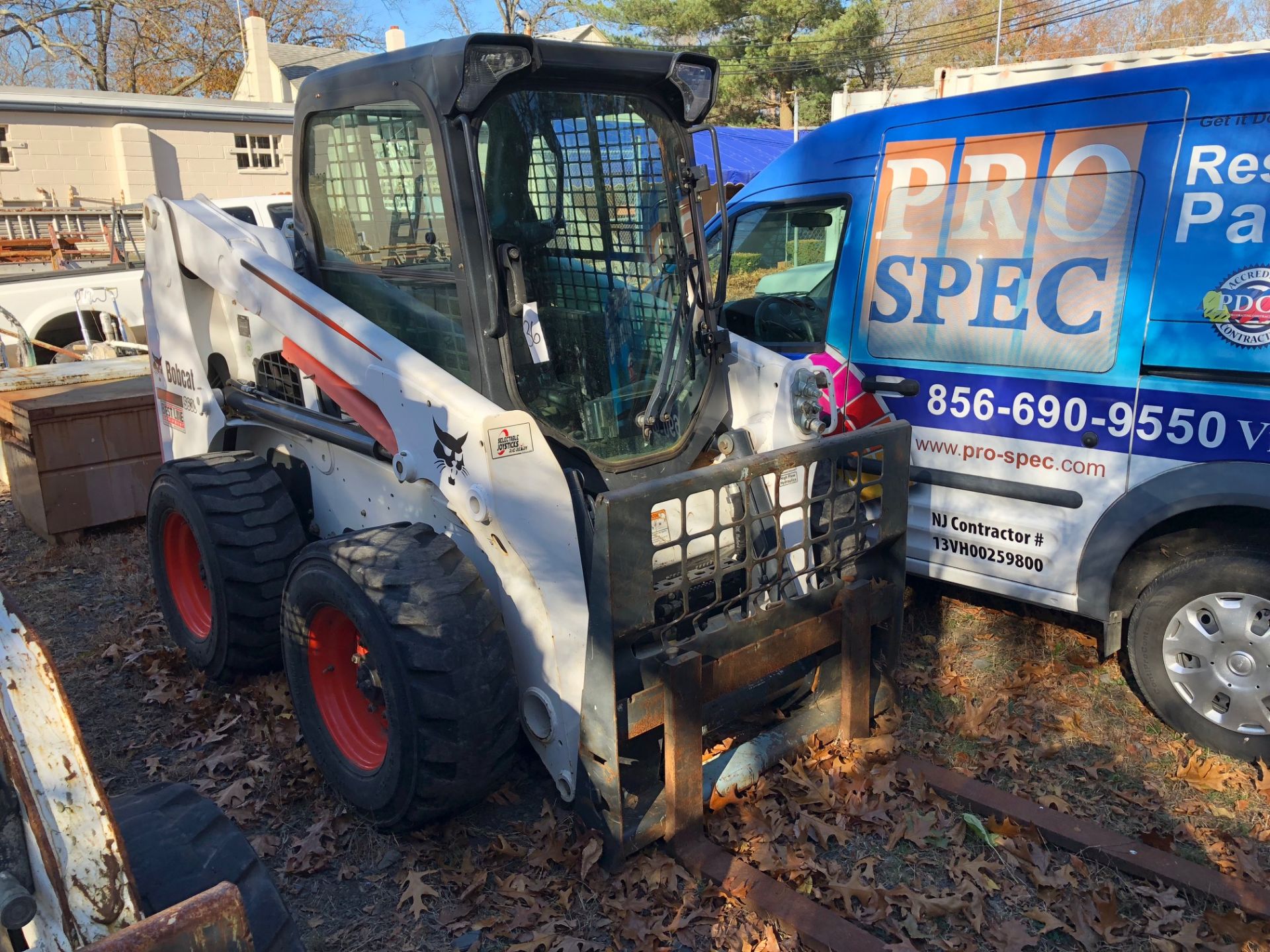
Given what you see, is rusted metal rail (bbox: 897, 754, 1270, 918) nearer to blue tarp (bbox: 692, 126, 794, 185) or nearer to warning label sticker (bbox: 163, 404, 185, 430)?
warning label sticker (bbox: 163, 404, 185, 430)

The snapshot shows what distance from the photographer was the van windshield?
3.56 meters

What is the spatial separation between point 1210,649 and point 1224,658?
6 centimetres

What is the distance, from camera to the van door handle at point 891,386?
15.0 feet

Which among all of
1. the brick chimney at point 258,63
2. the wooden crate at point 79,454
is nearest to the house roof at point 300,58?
the brick chimney at point 258,63

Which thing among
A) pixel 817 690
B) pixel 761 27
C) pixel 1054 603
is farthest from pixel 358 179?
pixel 761 27

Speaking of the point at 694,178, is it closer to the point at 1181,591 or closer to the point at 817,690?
the point at 817,690

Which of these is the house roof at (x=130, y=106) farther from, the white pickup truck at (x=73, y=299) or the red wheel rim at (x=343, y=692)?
the red wheel rim at (x=343, y=692)

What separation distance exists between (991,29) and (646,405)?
48.2 m

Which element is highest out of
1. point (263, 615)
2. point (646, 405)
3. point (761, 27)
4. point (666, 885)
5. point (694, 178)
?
point (761, 27)

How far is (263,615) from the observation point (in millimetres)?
4344

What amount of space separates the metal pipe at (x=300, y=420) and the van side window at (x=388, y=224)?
427mm

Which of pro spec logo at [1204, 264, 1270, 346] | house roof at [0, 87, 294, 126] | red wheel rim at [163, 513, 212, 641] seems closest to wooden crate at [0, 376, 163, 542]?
red wheel rim at [163, 513, 212, 641]

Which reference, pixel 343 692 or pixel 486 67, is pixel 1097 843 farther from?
pixel 486 67

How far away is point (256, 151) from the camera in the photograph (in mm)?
21188
